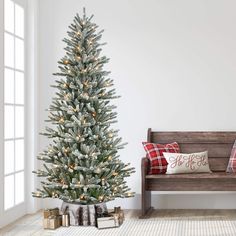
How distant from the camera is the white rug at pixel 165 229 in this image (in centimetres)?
511

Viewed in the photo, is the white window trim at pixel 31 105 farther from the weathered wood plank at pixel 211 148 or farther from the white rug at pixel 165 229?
the weathered wood plank at pixel 211 148

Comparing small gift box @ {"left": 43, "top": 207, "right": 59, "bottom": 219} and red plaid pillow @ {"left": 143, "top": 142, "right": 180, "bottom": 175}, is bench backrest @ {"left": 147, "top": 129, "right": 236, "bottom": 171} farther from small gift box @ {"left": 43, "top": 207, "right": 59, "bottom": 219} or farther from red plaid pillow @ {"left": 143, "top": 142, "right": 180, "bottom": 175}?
small gift box @ {"left": 43, "top": 207, "right": 59, "bottom": 219}

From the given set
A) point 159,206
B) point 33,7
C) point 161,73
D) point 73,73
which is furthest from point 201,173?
point 33,7

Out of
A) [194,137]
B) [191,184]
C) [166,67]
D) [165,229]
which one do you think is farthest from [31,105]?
[165,229]

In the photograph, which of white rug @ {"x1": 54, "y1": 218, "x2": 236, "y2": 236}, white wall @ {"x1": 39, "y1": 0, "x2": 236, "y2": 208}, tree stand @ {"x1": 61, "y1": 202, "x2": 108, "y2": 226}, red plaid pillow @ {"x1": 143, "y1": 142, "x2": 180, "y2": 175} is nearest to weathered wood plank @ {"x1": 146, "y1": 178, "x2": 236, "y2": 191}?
red plaid pillow @ {"x1": 143, "y1": 142, "x2": 180, "y2": 175}

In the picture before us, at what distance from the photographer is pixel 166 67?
651 centimetres

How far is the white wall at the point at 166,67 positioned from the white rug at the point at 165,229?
829 mm

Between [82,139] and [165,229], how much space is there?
107 cm

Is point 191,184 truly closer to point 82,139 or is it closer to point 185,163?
point 185,163

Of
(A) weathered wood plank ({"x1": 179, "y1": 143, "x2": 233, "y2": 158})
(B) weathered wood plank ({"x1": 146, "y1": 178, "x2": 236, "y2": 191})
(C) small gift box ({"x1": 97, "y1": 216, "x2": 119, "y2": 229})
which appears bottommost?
(C) small gift box ({"x1": 97, "y1": 216, "x2": 119, "y2": 229})

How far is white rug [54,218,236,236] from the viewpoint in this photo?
511 cm

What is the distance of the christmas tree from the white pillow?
2.27 ft

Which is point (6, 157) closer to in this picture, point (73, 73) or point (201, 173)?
point (73, 73)

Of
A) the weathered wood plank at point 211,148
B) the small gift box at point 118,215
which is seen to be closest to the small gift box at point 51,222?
the small gift box at point 118,215
